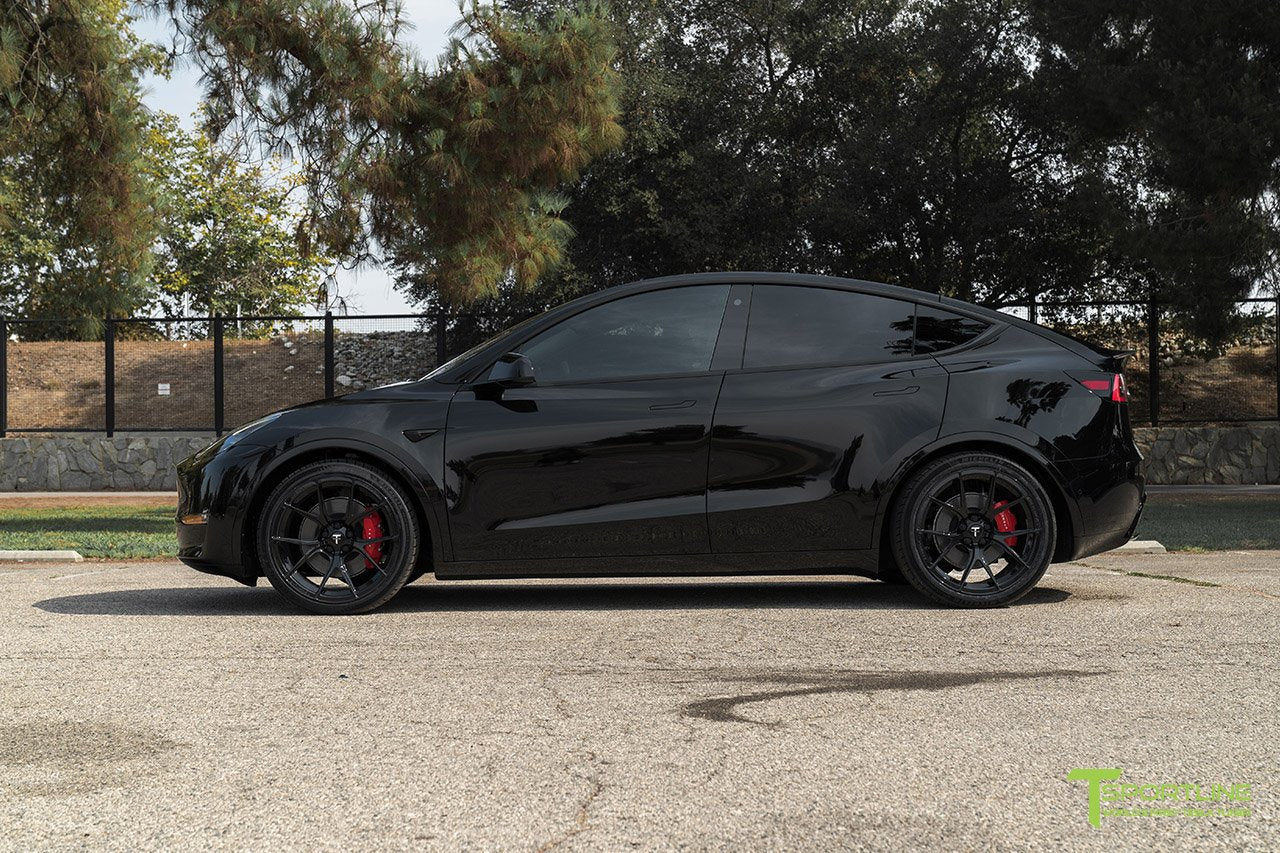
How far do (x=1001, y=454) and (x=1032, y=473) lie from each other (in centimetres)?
19

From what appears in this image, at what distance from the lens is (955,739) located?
402 cm

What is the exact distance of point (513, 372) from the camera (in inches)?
251

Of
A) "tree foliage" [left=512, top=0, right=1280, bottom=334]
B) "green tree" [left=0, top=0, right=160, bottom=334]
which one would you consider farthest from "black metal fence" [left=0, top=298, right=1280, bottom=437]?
"green tree" [left=0, top=0, right=160, bottom=334]

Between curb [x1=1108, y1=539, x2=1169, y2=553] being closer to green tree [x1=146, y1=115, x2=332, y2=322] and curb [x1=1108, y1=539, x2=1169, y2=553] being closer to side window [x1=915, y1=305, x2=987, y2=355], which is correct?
side window [x1=915, y1=305, x2=987, y2=355]

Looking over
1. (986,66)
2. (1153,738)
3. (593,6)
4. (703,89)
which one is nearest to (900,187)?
(986,66)

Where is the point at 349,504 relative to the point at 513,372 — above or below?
below

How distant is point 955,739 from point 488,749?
1444mm

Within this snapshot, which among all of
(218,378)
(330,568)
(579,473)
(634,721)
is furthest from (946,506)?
(218,378)

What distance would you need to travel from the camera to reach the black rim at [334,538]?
642cm

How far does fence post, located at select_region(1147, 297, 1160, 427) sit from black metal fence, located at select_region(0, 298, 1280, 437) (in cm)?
2

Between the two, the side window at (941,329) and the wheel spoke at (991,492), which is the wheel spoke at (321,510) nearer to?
the side window at (941,329)

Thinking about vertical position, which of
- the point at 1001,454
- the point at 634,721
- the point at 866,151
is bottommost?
the point at 634,721

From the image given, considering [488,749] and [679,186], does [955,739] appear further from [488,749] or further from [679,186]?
[679,186]

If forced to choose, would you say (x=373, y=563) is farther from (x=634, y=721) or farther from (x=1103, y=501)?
(x=1103, y=501)
